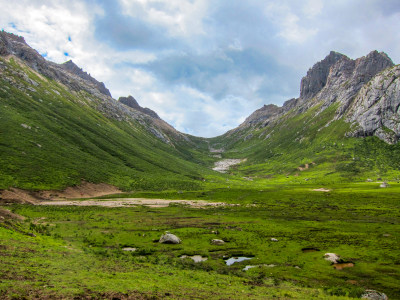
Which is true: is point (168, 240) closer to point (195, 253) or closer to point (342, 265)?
point (195, 253)

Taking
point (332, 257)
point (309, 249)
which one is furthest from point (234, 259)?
point (332, 257)

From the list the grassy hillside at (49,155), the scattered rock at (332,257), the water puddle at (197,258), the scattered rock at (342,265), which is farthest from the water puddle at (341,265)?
the grassy hillside at (49,155)

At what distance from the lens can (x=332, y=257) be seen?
46188 mm

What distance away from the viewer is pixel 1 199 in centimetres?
8525

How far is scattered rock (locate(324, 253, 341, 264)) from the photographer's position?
45.2 metres

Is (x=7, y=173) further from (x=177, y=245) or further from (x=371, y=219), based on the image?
(x=371, y=219)

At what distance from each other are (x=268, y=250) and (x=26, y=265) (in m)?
43.1

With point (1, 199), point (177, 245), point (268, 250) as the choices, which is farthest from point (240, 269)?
point (1, 199)

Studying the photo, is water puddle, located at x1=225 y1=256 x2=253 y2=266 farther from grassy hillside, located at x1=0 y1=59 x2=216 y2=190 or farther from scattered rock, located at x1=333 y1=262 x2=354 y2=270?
grassy hillside, located at x1=0 y1=59 x2=216 y2=190

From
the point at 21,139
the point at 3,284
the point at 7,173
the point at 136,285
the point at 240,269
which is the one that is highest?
the point at 21,139

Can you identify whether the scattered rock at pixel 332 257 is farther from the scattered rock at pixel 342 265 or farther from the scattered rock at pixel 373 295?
the scattered rock at pixel 373 295

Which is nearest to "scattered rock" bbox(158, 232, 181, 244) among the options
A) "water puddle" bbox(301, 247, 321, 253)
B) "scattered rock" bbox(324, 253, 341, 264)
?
"water puddle" bbox(301, 247, 321, 253)

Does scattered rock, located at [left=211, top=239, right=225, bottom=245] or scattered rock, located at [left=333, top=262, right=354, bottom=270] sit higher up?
scattered rock, located at [left=211, top=239, right=225, bottom=245]

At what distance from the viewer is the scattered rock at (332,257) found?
45.2 metres
